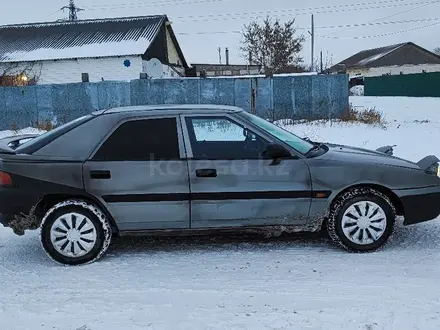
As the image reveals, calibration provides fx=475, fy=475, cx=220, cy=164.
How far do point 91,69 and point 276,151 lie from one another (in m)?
27.5

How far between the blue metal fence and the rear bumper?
11.3m

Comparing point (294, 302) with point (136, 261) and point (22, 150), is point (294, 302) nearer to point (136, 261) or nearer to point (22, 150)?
point (136, 261)

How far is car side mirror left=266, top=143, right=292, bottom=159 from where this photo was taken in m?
4.45

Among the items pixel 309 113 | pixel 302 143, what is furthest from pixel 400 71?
pixel 302 143

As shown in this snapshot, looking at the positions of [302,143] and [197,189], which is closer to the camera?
[197,189]

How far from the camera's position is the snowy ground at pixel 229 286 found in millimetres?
3287

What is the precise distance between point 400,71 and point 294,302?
68564mm

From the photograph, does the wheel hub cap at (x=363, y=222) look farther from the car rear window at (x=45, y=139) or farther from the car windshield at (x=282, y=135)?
the car rear window at (x=45, y=139)

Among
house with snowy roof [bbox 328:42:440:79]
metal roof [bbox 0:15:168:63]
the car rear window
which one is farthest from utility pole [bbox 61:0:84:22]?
the car rear window

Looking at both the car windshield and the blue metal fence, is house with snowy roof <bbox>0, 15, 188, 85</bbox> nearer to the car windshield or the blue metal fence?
the blue metal fence

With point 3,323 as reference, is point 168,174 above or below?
Result: above

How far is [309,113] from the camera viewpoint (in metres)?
15.9

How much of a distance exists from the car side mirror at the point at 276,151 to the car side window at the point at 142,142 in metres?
0.85

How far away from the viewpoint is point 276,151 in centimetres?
445
